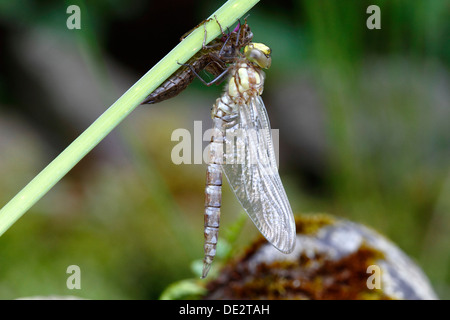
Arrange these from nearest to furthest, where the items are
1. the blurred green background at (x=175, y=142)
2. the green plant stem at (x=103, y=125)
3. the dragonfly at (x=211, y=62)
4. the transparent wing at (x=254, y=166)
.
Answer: the green plant stem at (x=103, y=125), the dragonfly at (x=211, y=62), the transparent wing at (x=254, y=166), the blurred green background at (x=175, y=142)

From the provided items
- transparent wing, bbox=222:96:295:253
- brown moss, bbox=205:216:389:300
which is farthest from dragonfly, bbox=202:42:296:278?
brown moss, bbox=205:216:389:300

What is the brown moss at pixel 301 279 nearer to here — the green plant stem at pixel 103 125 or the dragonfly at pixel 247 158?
the dragonfly at pixel 247 158

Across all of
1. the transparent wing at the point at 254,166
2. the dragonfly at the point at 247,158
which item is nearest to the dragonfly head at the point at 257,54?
the dragonfly at the point at 247,158

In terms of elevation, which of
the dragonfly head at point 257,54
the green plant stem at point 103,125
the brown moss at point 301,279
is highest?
the dragonfly head at point 257,54

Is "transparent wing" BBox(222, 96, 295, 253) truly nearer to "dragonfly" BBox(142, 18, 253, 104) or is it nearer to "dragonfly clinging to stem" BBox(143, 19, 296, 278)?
"dragonfly clinging to stem" BBox(143, 19, 296, 278)

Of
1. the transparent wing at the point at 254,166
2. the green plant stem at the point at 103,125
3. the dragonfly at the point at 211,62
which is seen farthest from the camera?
the transparent wing at the point at 254,166

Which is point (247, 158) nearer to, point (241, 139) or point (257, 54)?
point (241, 139)

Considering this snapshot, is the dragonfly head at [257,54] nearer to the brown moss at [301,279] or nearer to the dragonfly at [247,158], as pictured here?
the dragonfly at [247,158]

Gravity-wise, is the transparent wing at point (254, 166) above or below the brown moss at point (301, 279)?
above

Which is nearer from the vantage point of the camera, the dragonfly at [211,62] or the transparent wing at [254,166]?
the dragonfly at [211,62]
